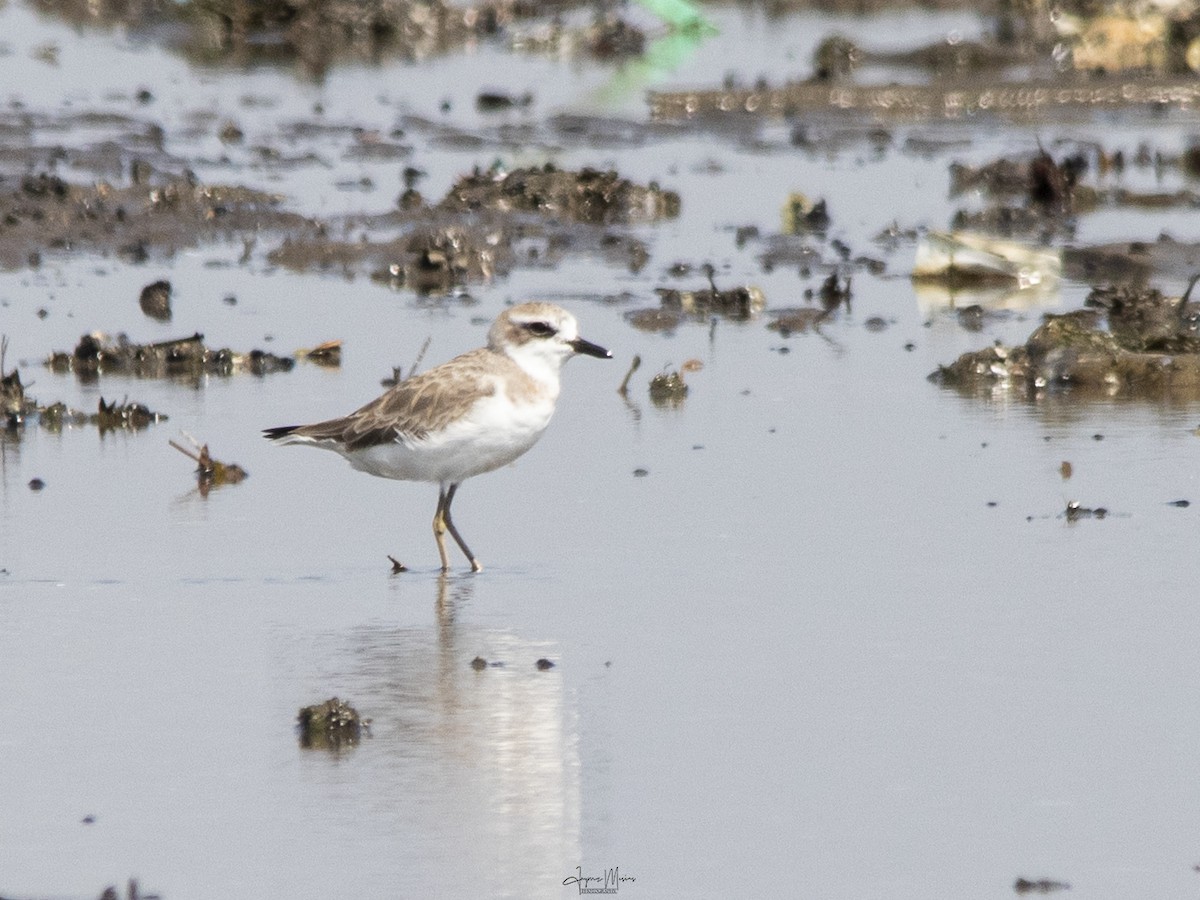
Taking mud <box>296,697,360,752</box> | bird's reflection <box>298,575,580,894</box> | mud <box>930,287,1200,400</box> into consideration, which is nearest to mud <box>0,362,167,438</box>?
bird's reflection <box>298,575,580,894</box>

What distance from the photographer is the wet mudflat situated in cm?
597

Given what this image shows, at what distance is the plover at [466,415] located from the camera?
8828 millimetres

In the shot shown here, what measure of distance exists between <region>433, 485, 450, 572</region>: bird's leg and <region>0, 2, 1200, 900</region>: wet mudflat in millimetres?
92

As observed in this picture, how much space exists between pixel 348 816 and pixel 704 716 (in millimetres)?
1311

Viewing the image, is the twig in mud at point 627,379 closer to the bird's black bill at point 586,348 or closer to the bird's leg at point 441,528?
the bird's black bill at point 586,348

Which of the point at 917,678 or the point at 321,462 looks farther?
the point at 321,462

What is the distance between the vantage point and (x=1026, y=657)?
24.4 ft

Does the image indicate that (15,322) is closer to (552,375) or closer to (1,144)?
(552,375)

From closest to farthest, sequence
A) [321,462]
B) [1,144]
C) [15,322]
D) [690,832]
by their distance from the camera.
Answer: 1. [690,832]
2. [321,462]
3. [15,322]
4. [1,144]

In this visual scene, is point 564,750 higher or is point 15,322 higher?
point 15,322

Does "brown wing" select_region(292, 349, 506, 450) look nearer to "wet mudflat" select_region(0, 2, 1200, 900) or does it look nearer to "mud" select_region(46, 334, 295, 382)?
"wet mudflat" select_region(0, 2, 1200, 900)

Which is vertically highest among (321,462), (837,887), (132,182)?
(132,182)

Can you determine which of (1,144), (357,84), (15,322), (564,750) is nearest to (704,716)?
(564,750)

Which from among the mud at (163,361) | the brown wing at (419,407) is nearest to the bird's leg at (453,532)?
the brown wing at (419,407)
